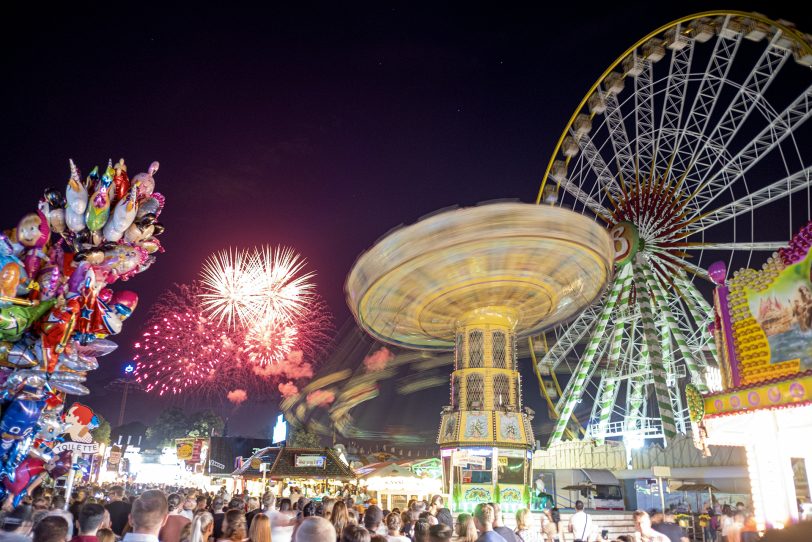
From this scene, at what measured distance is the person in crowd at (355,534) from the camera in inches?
166

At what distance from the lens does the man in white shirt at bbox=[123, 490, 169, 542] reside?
13.9ft

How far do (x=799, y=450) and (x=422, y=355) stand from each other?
50465 millimetres

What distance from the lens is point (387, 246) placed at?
17.8 metres

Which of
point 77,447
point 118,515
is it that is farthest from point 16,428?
point 118,515

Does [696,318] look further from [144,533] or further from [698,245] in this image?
[144,533]

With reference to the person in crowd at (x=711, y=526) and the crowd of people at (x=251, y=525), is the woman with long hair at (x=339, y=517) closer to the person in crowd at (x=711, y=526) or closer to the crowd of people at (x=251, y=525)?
the crowd of people at (x=251, y=525)

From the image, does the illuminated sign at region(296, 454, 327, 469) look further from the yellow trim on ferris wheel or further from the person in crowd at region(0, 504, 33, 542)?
the person in crowd at region(0, 504, 33, 542)

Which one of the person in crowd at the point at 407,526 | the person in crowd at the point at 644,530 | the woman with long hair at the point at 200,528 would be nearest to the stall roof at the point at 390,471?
the person in crowd at the point at 407,526

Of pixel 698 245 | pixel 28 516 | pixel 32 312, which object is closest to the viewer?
pixel 28 516

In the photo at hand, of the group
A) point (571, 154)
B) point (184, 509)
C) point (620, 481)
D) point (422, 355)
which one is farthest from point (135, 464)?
point (184, 509)

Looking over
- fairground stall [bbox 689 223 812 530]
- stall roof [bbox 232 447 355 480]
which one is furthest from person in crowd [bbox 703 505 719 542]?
stall roof [bbox 232 447 355 480]

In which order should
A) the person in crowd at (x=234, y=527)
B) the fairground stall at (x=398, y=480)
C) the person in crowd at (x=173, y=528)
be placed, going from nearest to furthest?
the person in crowd at (x=234, y=527) → the person in crowd at (x=173, y=528) → the fairground stall at (x=398, y=480)

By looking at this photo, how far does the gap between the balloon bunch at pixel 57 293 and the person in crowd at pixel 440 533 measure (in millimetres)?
11924

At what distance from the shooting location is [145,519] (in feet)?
13.9
